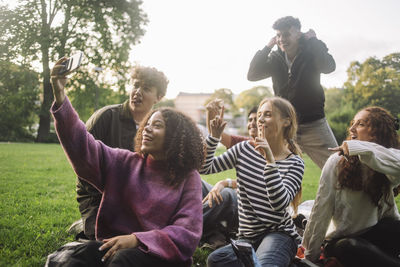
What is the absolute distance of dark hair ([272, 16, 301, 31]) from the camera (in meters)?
3.76

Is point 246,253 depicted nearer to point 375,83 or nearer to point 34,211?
point 34,211

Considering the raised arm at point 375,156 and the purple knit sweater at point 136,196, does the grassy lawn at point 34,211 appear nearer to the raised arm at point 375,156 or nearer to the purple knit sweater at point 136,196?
the purple knit sweater at point 136,196

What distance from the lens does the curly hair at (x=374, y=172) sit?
2.56m

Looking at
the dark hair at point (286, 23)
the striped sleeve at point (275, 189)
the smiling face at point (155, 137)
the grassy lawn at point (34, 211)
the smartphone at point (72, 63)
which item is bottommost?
the grassy lawn at point (34, 211)

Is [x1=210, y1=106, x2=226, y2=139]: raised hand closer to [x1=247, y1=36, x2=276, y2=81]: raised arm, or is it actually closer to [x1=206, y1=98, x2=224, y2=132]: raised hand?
[x1=206, y1=98, x2=224, y2=132]: raised hand

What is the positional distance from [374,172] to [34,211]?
161 inches

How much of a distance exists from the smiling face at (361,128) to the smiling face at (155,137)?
1765 mm

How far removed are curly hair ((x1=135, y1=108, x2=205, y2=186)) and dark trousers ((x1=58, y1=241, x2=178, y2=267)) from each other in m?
0.50

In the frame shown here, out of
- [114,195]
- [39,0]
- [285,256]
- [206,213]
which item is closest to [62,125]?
[114,195]

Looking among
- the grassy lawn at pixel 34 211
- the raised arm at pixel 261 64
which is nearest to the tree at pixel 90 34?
the grassy lawn at pixel 34 211

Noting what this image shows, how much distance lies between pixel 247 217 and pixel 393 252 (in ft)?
4.19

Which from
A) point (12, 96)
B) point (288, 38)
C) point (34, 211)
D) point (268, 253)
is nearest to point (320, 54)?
point (288, 38)

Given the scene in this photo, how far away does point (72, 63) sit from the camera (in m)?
1.71

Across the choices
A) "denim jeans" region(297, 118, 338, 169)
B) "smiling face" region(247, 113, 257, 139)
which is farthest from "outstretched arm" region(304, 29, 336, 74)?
"smiling face" region(247, 113, 257, 139)
